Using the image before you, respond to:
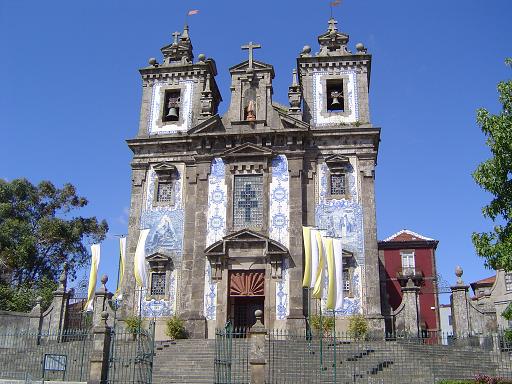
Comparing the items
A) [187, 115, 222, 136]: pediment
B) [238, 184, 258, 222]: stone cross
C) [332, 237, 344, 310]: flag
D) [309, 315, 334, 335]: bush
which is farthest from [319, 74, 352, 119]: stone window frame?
[309, 315, 334, 335]: bush

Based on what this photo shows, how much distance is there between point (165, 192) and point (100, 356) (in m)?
12.5

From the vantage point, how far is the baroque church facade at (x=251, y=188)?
2594cm

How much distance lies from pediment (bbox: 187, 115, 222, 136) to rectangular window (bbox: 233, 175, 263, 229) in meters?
2.64

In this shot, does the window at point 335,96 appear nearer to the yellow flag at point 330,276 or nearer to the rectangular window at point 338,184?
the rectangular window at point 338,184

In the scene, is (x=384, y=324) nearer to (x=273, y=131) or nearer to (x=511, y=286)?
(x=273, y=131)

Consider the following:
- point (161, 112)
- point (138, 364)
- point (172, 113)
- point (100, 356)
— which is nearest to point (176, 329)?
point (138, 364)

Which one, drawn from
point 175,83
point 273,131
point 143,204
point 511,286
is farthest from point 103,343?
point 511,286

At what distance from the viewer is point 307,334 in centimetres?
2441

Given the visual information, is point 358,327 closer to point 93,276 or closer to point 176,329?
point 176,329

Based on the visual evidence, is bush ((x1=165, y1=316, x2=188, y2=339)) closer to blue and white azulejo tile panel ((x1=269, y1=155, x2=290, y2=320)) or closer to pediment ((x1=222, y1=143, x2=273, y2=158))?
blue and white azulejo tile panel ((x1=269, y1=155, x2=290, y2=320))

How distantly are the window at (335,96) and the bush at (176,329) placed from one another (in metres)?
12.6

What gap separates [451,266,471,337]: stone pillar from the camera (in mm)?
24359

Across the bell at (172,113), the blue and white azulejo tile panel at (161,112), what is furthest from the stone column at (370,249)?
the bell at (172,113)

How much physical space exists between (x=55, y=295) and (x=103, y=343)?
10471mm
